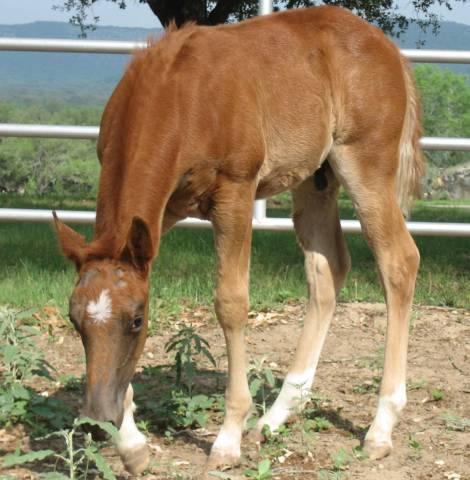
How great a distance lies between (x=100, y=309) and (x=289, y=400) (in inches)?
57.0

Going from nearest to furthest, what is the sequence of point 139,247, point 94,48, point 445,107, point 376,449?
point 139,247
point 376,449
point 94,48
point 445,107

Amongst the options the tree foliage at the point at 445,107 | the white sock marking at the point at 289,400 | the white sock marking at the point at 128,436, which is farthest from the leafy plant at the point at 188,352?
the tree foliage at the point at 445,107

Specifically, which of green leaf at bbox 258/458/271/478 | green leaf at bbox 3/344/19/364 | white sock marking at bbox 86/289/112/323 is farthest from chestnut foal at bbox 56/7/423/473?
green leaf at bbox 3/344/19/364

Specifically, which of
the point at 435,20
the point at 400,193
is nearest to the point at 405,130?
the point at 400,193

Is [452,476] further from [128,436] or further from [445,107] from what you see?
[445,107]

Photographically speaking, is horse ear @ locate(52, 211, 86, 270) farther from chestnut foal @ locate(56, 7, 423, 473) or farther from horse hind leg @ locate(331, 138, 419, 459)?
horse hind leg @ locate(331, 138, 419, 459)

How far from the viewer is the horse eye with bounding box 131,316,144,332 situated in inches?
139

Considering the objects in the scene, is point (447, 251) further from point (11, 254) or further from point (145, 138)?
point (145, 138)

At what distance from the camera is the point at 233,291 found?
4082 mm

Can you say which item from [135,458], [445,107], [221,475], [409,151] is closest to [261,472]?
[221,475]

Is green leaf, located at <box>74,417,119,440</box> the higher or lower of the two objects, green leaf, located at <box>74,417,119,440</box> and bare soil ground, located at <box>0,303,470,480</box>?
the higher

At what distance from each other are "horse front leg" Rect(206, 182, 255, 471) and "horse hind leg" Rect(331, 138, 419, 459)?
68cm

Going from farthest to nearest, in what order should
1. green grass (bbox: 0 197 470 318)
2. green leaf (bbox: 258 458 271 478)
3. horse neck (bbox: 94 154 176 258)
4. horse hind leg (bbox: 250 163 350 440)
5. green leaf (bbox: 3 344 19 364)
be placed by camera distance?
green grass (bbox: 0 197 470 318) → horse hind leg (bbox: 250 163 350 440) → green leaf (bbox: 3 344 19 364) → green leaf (bbox: 258 458 271 478) → horse neck (bbox: 94 154 176 258)

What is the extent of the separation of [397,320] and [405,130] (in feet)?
3.16
